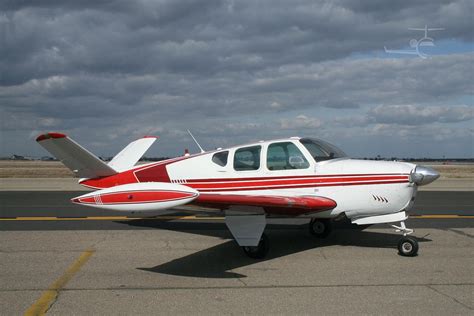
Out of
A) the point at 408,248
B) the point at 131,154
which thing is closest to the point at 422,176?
the point at 408,248

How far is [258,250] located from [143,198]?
2.53 metres

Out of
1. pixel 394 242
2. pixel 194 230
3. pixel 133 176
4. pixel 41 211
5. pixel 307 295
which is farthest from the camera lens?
pixel 41 211

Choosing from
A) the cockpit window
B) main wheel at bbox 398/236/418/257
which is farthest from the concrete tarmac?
the cockpit window

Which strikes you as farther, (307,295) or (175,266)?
(175,266)

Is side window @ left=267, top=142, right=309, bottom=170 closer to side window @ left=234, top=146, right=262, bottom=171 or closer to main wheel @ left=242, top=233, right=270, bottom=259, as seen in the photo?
side window @ left=234, top=146, right=262, bottom=171

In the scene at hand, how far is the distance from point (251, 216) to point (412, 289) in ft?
8.98

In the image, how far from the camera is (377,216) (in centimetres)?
797

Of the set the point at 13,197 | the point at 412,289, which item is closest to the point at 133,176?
the point at 412,289

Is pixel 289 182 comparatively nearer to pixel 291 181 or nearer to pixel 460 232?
pixel 291 181

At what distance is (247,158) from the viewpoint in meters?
8.62

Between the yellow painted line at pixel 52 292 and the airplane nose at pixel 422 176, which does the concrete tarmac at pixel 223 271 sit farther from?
the airplane nose at pixel 422 176

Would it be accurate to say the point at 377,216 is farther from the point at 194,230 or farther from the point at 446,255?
the point at 194,230

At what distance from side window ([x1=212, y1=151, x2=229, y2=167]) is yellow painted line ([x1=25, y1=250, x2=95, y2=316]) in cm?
292

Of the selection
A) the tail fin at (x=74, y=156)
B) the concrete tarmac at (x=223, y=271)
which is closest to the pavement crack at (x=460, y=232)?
the concrete tarmac at (x=223, y=271)
